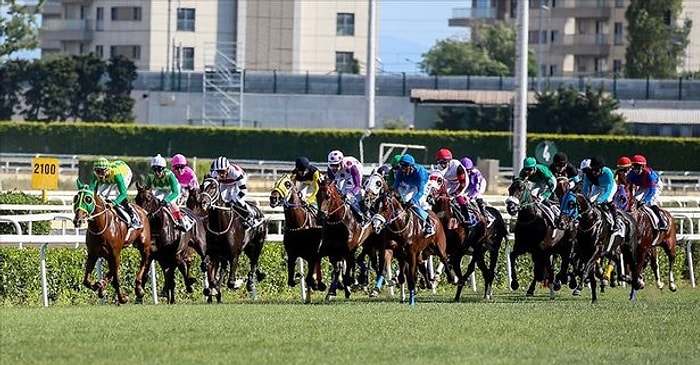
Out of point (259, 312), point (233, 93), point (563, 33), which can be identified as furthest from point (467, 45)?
point (259, 312)

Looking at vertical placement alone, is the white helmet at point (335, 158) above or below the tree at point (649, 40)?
below

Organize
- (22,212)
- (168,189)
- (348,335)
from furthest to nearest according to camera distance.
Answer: (22,212) → (168,189) → (348,335)

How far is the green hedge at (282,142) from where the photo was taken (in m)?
57.4

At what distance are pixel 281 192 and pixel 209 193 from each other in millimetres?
916

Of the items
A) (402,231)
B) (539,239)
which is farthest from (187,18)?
(402,231)

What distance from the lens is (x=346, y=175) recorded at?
21172 millimetres

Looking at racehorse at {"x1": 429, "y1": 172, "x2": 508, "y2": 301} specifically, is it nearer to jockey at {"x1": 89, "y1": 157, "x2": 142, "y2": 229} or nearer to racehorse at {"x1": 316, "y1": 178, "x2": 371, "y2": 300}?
racehorse at {"x1": 316, "y1": 178, "x2": 371, "y2": 300}

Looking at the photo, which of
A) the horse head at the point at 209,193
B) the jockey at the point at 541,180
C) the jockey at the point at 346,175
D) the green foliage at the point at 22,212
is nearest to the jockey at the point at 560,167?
the jockey at the point at 541,180

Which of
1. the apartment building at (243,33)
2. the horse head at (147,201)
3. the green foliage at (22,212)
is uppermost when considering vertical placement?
the apartment building at (243,33)

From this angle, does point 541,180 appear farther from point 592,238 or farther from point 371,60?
point 371,60

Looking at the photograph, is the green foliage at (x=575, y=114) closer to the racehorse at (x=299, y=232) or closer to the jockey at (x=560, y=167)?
the jockey at (x=560, y=167)

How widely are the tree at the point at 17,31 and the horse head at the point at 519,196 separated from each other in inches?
2090

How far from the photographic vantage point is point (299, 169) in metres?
20.5

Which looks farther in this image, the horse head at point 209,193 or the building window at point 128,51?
the building window at point 128,51
